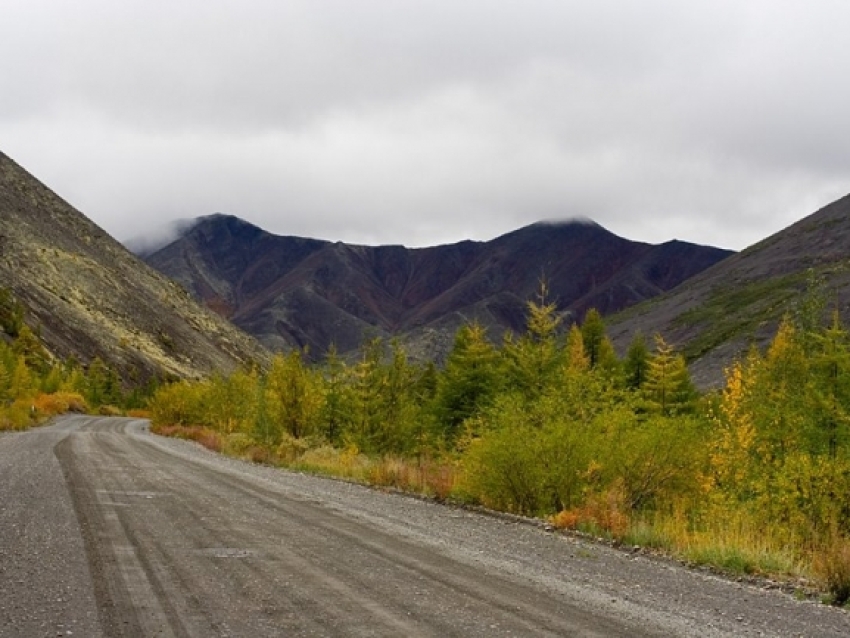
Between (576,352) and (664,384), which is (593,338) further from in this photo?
(664,384)

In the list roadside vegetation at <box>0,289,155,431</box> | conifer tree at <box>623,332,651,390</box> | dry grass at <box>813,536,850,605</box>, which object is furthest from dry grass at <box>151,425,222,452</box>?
dry grass at <box>813,536,850,605</box>

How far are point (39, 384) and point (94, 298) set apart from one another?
227 ft

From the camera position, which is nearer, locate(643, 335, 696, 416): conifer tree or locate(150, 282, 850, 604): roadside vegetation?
locate(150, 282, 850, 604): roadside vegetation

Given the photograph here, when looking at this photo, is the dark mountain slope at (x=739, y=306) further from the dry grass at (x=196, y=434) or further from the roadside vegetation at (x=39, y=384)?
the roadside vegetation at (x=39, y=384)

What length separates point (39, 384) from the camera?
77875mm

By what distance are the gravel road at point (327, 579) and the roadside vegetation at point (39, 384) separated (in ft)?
122

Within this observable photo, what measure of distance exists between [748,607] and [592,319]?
5772 centimetres

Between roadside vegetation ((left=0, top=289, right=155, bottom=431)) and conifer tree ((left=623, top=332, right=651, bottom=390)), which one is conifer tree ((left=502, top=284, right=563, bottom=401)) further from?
roadside vegetation ((left=0, top=289, right=155, bottom=431))

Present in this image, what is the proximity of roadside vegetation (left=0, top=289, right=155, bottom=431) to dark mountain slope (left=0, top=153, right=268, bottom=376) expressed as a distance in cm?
1014

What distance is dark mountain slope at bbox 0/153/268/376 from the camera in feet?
401

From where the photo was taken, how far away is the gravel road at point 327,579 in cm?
755

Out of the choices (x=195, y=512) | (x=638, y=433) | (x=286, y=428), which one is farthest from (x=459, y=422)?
(x=195, y=512)

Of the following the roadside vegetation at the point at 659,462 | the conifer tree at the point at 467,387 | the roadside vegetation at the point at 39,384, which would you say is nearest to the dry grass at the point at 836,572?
the roadside vegetation at the point at 659,462

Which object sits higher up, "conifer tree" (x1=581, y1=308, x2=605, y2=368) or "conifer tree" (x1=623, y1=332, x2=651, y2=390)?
"conifer tree" (x1=581, y1=308, x2=605, y2=368)
